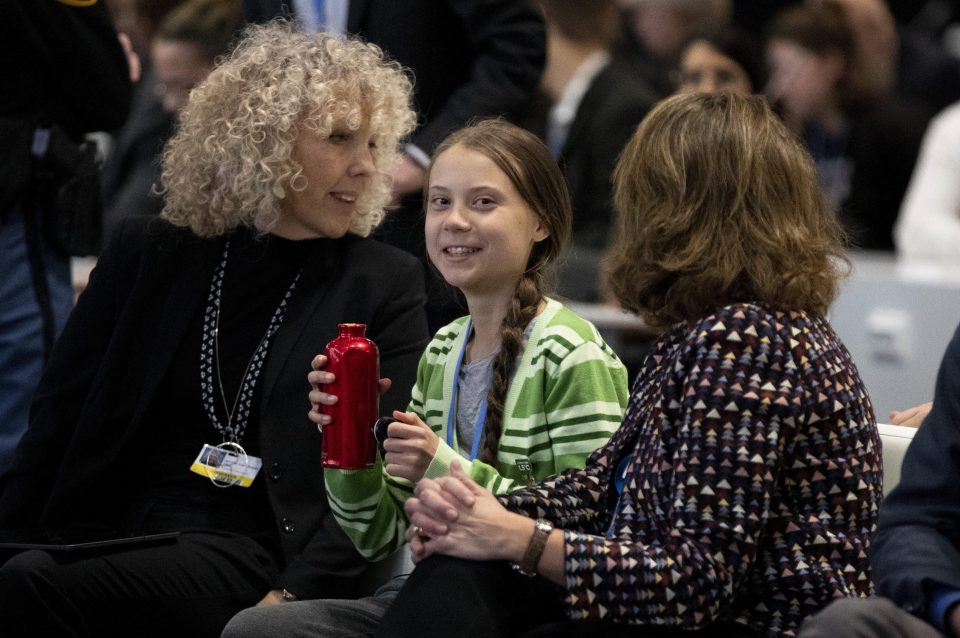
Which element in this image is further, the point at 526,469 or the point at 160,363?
the point at 160,363

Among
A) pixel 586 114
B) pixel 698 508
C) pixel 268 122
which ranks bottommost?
pixel 698 508

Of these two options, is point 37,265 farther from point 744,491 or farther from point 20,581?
point 744,491

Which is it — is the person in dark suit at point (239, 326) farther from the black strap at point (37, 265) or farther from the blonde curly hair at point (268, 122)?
the black strap at point (37, 265)

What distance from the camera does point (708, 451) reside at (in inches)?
77.4

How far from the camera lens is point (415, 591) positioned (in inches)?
82.8

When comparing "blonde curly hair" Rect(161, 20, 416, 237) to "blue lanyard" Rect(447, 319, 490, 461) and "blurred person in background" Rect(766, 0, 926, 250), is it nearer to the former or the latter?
"blue lanyard" Rect(447, 319, 490, 461)

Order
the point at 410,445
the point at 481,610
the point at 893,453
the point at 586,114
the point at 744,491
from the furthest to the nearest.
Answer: the point at 586,114
the point at 893,453
the point at 410,445
the point at 481,610
the point at 744,491

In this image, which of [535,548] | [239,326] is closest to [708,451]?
[535,548]

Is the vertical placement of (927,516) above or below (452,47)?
below

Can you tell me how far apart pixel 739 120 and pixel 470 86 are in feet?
4.76

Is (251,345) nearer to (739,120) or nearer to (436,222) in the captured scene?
(436,222)

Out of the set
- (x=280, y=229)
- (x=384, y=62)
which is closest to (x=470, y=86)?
(x=384, y=62)

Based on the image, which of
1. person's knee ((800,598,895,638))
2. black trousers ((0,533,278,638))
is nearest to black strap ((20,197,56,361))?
black trousers ((0,533,278,638))

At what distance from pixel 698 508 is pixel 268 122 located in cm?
137
